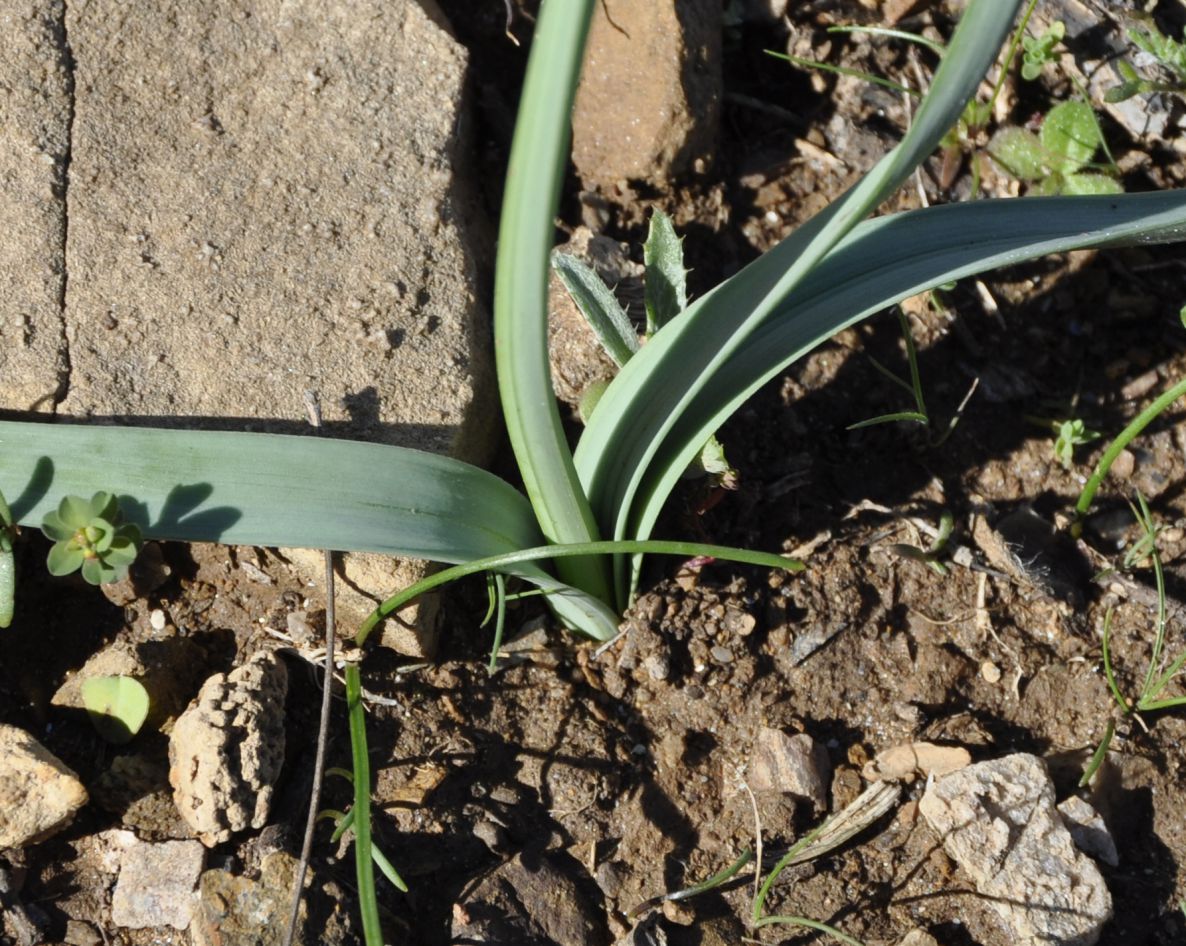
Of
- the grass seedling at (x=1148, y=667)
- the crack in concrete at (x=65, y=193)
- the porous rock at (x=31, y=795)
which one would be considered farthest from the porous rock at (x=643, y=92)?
the porous rock at (x=31, y=795)

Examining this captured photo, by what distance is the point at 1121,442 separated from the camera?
143 centimetres

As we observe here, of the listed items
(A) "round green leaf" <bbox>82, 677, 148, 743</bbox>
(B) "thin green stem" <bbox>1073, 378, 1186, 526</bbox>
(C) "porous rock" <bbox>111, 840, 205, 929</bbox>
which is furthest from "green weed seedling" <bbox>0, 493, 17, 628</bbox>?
(B) "thin green stem" <bbox>1073, 378, 1186, 526</bbox>

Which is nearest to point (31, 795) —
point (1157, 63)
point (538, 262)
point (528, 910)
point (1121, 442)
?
point (528, 910)

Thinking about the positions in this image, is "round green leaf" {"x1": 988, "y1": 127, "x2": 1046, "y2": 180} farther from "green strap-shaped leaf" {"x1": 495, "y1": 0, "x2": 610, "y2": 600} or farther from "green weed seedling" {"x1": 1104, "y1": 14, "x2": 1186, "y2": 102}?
"green strap-shaped leaf" {"x1": 495, "y1": 0, "x2": 610, "y2": 600}

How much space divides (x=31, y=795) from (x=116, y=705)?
0.14 metres

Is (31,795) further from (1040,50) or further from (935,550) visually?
(1040,50)

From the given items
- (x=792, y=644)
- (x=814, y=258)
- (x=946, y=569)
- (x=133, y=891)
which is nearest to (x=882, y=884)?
(x=792, y=644)

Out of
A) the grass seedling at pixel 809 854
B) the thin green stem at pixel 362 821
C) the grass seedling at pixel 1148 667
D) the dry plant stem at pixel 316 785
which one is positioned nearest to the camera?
the thin green stem at pixel 362 821

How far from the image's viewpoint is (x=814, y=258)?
101 cm

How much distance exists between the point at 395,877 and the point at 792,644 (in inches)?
25.4

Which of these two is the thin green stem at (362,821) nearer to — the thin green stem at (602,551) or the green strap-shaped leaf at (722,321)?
the thin green stem at (602,551)

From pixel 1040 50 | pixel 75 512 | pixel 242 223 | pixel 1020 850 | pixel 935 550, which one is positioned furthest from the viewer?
pixel 1040 50

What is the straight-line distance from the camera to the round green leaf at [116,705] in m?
1.37

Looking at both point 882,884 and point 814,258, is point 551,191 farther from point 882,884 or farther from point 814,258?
point 882,884
